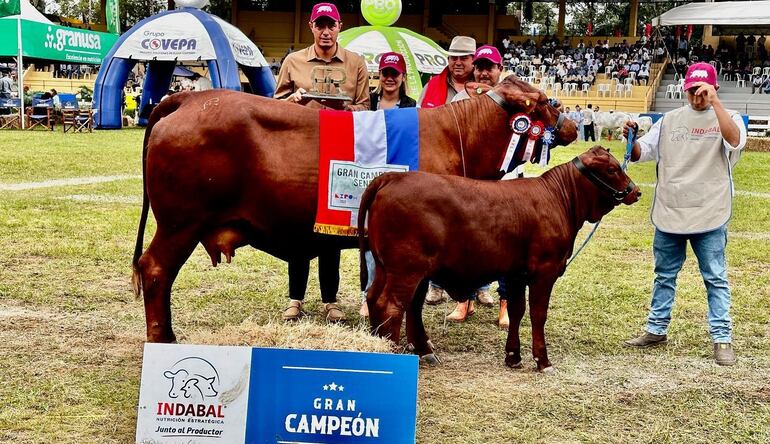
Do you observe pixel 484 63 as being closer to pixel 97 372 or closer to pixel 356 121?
pixel 356 121

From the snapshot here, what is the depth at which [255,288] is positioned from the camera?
7.61 m

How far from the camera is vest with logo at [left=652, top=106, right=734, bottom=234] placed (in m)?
5.55

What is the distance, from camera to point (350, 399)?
3.59 meters

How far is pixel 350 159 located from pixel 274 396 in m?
1.90

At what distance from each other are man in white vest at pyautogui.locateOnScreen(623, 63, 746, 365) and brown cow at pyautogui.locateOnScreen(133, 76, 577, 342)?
3.48 ft

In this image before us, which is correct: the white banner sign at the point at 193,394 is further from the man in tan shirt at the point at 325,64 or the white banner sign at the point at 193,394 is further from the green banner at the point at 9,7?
the green banner at the point at 9,7

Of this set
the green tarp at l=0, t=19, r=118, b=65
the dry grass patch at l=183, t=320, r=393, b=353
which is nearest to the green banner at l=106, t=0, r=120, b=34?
the green tarp at l=0, t=19, r=118, b=65

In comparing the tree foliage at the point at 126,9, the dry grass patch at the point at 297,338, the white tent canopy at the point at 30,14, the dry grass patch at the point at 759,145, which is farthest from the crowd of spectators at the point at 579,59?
the dry grass patch at the point at 297,338

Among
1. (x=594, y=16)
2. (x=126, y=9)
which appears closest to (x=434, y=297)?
(x=126, y=9)

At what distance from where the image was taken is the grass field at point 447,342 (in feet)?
14.2

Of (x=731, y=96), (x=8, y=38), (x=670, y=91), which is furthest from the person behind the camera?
(x=670, y=91)

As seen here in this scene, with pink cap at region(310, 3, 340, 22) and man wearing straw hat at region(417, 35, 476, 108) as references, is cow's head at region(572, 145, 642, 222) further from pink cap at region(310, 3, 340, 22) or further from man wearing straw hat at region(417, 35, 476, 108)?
pink cap at region(310, 3, 340, 22)

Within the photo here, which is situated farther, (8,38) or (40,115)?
(40,115)

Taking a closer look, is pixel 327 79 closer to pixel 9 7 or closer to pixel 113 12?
pixel 9 7
